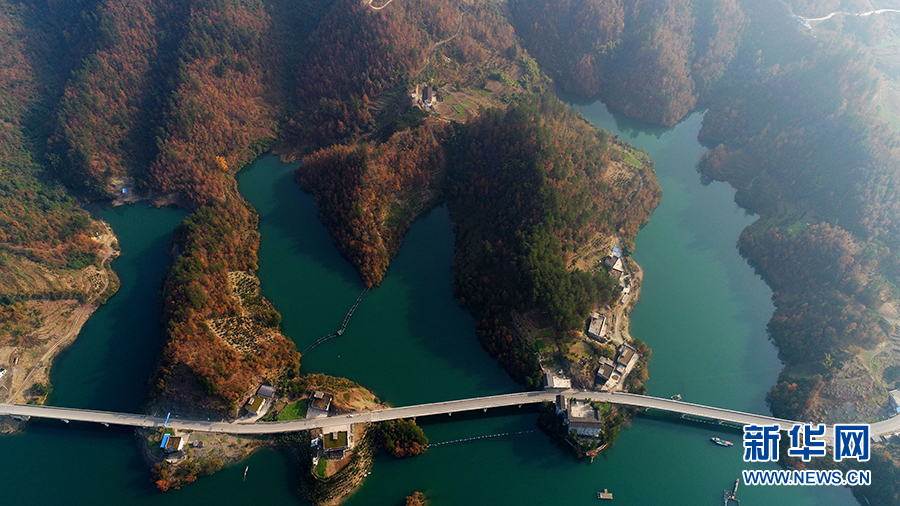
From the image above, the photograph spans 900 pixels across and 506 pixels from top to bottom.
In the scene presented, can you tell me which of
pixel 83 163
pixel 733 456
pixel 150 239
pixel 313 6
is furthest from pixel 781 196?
pixel 83 163

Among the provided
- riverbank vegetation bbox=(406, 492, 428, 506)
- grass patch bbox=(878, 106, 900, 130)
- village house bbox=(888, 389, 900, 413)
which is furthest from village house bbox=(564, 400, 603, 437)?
grass patch bbox=(878, 106, 900, 130)

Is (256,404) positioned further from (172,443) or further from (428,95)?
(428,95)

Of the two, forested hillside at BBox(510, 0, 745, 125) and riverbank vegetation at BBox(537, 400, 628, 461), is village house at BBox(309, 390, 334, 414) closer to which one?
riverbank vegetation at BBox(537, 400, 628, 461)

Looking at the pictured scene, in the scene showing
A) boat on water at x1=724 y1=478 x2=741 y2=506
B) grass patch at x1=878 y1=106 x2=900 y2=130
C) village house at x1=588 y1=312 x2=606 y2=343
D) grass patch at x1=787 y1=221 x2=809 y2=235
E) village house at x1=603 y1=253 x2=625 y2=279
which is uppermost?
grass patch at x1=878 y1=106 x2=900 y2=130

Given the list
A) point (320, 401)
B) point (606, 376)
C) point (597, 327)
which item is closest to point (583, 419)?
point (606, 376)

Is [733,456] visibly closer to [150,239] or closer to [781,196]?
[781,196]

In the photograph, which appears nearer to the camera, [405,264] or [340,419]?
[340,419]

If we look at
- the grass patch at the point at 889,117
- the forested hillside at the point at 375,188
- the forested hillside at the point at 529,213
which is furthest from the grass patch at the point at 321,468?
the grass patch at the point at 889,117
